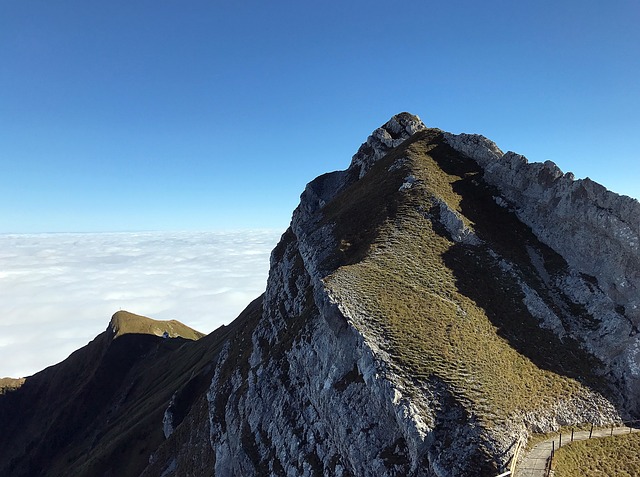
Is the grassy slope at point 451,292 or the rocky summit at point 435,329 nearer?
the rocky summit at point 435,329

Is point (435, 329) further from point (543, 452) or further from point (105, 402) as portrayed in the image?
point (105, 402)

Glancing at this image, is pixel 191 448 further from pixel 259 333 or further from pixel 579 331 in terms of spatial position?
pixel 579 331

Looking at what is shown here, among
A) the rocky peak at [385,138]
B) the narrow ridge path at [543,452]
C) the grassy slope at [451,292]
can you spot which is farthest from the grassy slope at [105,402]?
the narrow ridge path at [543,452]

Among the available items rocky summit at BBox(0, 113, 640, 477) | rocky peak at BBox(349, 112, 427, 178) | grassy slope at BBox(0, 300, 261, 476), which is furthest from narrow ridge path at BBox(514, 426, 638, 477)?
grassy slope at BBox(0, 300, 261, 476)

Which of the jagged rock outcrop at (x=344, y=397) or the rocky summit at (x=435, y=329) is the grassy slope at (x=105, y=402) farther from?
the jagged rock outcrop at (x=344, y=397)

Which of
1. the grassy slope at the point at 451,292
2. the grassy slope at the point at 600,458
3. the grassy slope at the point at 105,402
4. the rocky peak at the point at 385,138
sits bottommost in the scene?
the grassy slope at the point at 105,402

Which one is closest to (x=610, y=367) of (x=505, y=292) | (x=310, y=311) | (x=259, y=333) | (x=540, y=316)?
(x=540, y=316)

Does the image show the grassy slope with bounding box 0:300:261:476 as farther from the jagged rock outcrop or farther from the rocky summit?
the jagged rock outcrop
